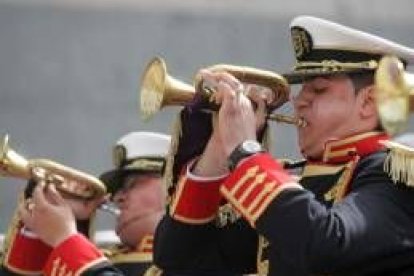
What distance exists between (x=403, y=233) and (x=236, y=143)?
0.34 m

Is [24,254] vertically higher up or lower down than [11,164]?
lower down

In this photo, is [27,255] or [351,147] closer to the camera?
[351,147]

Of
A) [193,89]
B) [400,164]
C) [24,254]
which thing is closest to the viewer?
[400,164]

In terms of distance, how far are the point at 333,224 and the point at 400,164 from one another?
0.58 feet

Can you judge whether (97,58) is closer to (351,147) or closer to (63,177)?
(63,177)

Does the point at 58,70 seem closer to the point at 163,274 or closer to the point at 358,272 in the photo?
the point at 163,274

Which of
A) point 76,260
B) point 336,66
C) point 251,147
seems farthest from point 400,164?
point 76,260

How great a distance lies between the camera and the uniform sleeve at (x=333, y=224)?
2510 millimetres

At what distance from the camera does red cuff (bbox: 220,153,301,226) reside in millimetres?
2580

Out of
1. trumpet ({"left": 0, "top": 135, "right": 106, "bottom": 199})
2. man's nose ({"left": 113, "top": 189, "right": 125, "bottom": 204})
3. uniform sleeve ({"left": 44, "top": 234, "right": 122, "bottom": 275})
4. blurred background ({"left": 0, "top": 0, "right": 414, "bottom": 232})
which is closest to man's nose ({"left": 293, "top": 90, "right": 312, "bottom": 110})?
uniform sleeve ({"left": 44, "top": 234, "right": 122, "bottom": 275})

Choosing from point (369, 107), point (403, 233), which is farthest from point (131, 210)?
point (403, 233)

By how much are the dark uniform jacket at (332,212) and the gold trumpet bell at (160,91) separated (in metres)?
0.29

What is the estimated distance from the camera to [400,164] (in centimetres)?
260

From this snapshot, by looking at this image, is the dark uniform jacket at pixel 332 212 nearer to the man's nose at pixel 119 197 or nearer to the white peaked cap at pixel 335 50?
the white peaked cap at pixel 335 50
